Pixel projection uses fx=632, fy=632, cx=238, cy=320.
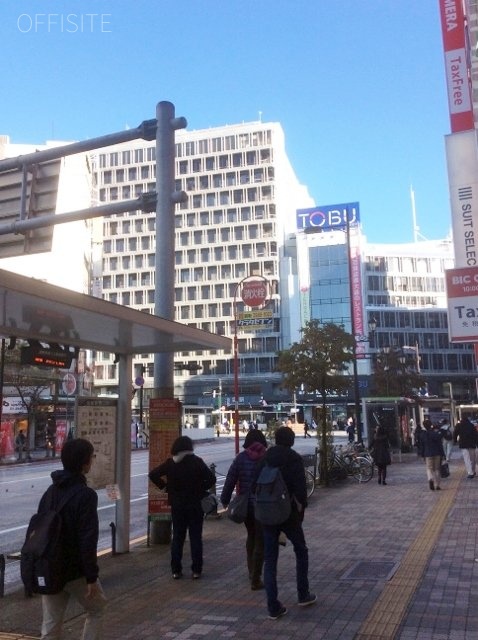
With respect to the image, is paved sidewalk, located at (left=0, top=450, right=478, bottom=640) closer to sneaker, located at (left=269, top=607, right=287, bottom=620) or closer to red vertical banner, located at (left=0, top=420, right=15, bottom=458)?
sneaker, located at (left=269, top=607, right=287, bottom=620)

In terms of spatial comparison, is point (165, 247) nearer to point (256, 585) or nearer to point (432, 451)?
point (256, 585)

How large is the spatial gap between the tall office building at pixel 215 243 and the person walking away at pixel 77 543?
8502cm

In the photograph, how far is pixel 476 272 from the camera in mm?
10000

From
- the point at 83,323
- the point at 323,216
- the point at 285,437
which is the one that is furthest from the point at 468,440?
the point at 323,216

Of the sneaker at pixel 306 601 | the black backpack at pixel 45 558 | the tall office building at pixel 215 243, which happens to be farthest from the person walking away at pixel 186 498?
the tall office building at pixel 215 243

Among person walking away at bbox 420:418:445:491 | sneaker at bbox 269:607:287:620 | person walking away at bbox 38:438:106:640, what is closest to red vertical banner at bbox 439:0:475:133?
person walking away at bbox 420:418:445:491

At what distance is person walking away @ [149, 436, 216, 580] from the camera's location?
22.3 feet

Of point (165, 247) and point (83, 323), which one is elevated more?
point (165, 247)

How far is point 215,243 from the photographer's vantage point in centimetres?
9538

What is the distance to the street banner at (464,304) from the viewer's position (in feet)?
33.0

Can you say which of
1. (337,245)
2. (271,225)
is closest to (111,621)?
(337,245)

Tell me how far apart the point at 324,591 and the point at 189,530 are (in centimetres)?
155

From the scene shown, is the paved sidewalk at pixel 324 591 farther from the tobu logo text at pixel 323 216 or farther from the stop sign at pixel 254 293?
the tobu logo text at pixel 323 216

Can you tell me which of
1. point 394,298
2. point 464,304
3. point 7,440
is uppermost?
point 394,298
